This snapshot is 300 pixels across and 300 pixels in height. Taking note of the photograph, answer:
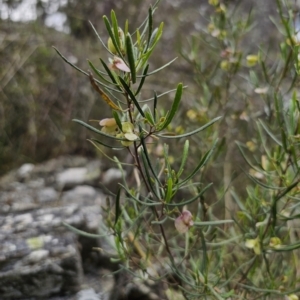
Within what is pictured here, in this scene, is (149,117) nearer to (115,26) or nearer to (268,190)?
(115,26)

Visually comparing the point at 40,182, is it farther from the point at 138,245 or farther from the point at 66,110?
the point at 138,245

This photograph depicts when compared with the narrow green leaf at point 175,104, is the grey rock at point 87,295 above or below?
below

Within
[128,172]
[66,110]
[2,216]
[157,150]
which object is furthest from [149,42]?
[66,110]

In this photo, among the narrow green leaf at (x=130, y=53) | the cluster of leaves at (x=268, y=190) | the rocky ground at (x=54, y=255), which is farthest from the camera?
the rocky ground at (x=54, y=255)

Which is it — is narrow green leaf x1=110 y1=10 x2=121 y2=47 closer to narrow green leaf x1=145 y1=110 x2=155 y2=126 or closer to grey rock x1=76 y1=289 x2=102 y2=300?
narrow green leaf x1=145 y1=110 x2=155 y2=126

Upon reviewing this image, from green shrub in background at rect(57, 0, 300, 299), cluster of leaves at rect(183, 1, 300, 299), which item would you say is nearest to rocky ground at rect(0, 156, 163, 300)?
green shrub in background at rect(57, 0, 300, 299)

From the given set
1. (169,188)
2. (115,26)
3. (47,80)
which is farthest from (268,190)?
(47,80)

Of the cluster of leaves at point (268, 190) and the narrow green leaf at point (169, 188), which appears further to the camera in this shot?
the cluster of leaves at point (268, 190)

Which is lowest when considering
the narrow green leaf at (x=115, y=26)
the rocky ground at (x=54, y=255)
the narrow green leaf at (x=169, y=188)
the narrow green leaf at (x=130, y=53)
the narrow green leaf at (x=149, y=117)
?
the rocky ground at (x=54, y=255)

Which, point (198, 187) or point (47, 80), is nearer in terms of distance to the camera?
point (198, 187)

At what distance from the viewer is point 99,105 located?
204 cm

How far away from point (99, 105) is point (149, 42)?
1.57 m

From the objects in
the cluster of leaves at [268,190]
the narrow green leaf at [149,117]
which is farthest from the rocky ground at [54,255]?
the narrow green leaf at [149,117]

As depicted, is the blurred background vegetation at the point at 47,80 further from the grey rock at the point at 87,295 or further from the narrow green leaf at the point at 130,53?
the narrow green leaf at the point at 130,53
